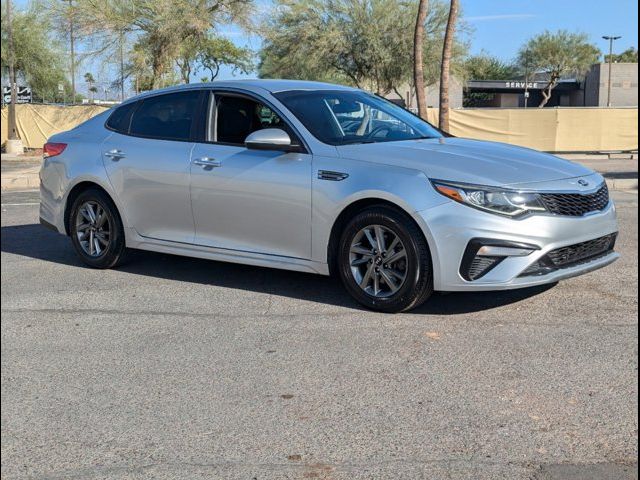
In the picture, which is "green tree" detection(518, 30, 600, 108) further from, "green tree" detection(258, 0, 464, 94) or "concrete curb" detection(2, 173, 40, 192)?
"concrete curb" detection(2, 173, 40, 192)

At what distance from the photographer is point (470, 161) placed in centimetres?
521

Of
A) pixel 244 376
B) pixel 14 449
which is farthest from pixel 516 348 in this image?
pixel 14 449

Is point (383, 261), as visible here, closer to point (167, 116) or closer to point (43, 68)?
point (167, 116)

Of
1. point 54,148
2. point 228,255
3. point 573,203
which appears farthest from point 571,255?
point 54,148

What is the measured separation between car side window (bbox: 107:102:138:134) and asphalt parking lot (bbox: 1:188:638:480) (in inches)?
53.2

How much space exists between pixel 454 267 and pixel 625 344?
1.13 meters

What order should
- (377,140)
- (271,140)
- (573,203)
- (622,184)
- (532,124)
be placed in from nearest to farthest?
1. (573,203)
2. (271,140)
3. (377,140)
4. (622,184)
5. (532,124)

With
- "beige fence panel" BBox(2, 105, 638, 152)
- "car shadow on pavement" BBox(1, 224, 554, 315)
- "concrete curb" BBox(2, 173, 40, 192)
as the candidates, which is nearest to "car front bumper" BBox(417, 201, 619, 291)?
"car shadow on pavement" BBox(1, 224, 554, 315)

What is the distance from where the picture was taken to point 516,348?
15.2ft

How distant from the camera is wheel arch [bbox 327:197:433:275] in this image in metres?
5.23

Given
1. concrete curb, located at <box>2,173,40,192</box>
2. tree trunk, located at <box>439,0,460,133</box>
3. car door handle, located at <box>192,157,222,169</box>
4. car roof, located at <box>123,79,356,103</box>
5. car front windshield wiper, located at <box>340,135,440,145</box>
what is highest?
tree trunk, located at <box>439,0,460,133</box>

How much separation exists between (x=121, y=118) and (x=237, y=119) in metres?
1.22

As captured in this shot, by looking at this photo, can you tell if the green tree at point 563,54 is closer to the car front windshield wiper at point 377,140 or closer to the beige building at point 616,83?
the beige building at point 616,83

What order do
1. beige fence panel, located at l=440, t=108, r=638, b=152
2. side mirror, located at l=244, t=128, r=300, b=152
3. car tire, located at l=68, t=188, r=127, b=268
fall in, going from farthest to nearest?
beige fence panel, located at l=440, t=108, r=638, b=152, car tire, located at l=68, t=188, r=127, b=268, side mirror, located at l=244, t=128, r=300, b=152
